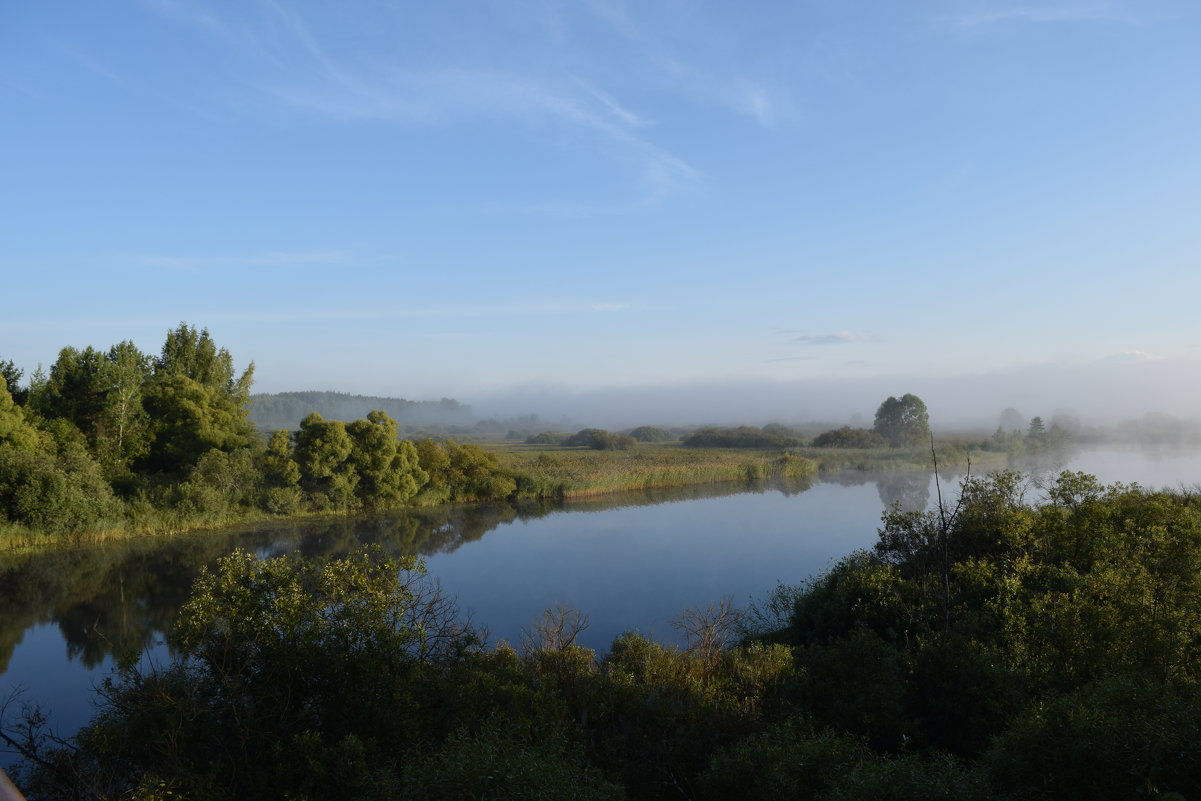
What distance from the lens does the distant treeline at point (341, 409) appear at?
80.1 metres

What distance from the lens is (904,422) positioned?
57.3 meters

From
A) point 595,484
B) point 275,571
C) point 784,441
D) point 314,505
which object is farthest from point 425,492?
point 784,441

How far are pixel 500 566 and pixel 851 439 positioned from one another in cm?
4359

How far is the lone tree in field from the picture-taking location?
56.3 m

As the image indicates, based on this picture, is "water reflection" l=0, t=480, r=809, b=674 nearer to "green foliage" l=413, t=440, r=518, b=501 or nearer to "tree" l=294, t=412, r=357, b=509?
"tree" l=294, t=412, r=357, b=509

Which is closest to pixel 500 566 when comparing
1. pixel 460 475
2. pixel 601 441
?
pixel 460 475

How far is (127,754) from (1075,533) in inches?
514

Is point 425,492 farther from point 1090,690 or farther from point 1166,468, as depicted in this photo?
point 1166,468

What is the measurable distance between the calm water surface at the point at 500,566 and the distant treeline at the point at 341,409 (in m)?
35.2

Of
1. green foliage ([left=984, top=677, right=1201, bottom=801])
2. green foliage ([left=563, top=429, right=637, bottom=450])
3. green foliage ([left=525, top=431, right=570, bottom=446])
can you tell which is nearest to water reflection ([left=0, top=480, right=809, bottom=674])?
green foliage ([left=984, top=677, right=1201, bottom=801])

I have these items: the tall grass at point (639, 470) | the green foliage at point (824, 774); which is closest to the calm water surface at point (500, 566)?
the tall grass at point (639, 470)

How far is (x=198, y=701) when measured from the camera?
6.73 metres

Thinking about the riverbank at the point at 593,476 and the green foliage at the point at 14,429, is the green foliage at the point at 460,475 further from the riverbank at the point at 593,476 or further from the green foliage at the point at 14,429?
the green foliage at the point at 14,429

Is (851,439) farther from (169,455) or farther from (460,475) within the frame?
(169,455)
